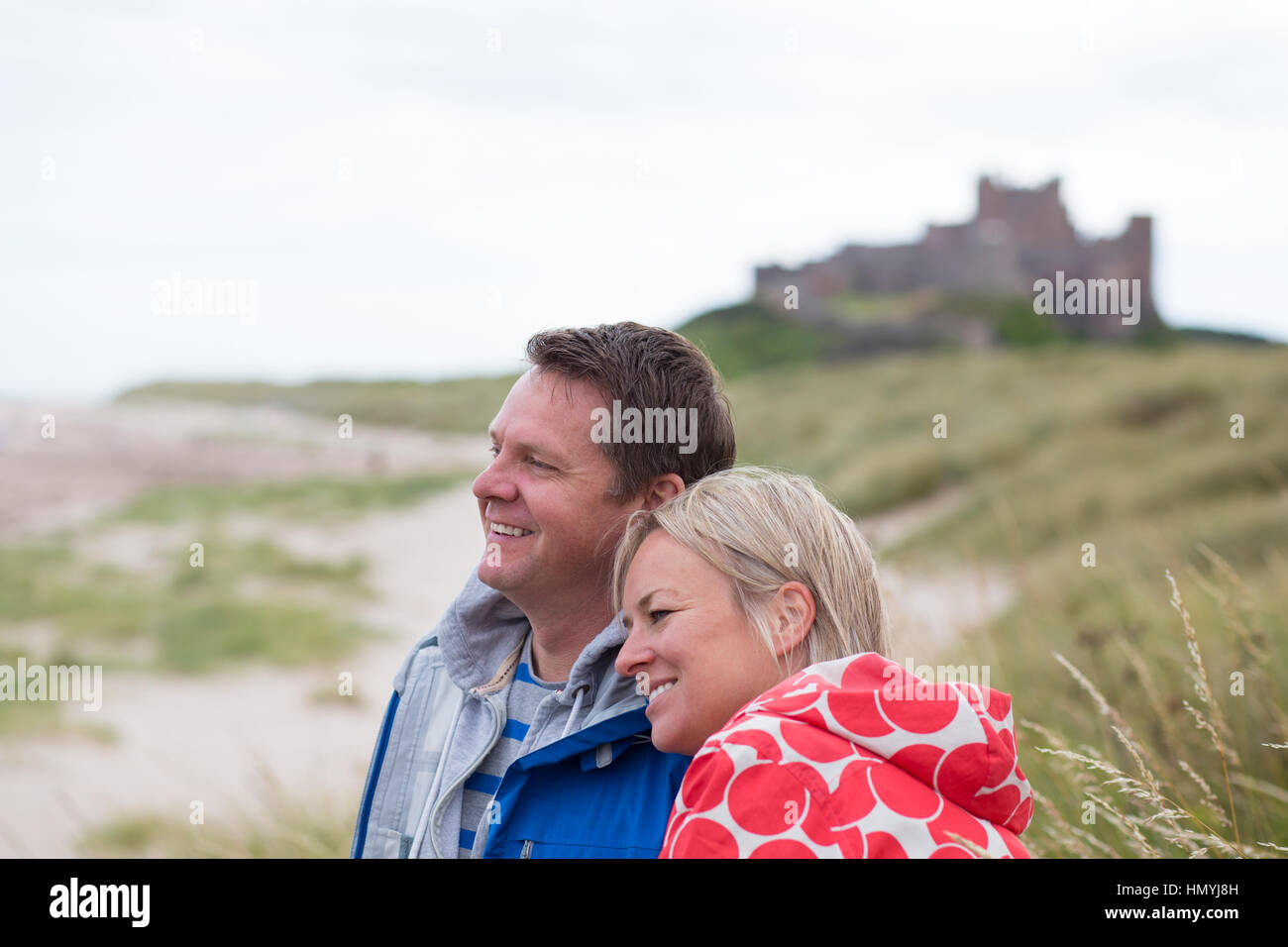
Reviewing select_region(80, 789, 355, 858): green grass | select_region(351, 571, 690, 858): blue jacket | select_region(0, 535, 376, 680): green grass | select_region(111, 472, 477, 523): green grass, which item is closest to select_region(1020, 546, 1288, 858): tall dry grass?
select_region(351, 571, 690, 858): blue jacket

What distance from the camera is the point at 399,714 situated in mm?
2477

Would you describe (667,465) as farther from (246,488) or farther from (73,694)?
(246,488)

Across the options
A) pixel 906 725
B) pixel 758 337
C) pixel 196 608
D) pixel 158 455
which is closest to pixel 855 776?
pixel 906 725

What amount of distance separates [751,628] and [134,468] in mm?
50147

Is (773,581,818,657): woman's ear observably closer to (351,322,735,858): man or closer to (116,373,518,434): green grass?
(351,322,735,858): man

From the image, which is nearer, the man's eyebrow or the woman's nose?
the woman's nose

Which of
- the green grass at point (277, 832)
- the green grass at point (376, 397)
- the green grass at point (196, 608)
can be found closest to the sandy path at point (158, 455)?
the green grass at point (376, 397)

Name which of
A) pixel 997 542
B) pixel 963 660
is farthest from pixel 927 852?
pixel 997 542

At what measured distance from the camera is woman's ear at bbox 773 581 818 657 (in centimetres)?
196

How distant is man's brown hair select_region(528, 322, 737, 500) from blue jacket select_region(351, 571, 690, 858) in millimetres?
360

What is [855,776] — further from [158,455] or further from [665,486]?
[158,455]

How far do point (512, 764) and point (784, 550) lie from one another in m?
0.66

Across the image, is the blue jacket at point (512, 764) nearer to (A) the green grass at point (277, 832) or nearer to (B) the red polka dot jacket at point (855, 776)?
(B) the red polka dot jacket at point (855, 776)

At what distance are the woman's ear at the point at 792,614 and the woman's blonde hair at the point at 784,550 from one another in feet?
0.05
